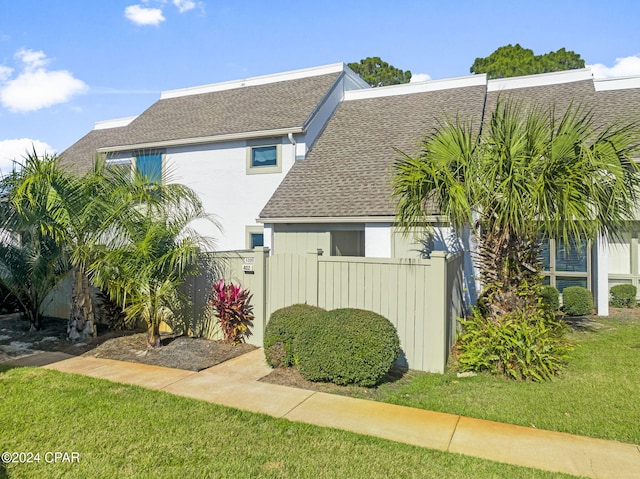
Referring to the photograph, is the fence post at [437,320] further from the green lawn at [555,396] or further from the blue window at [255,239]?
the blue window at [255,239]

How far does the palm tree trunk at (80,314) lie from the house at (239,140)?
5373 mm

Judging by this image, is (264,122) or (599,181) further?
(264,122)

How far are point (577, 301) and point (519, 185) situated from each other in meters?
6.96

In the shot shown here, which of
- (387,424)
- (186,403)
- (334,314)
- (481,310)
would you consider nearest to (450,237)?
(481,310)

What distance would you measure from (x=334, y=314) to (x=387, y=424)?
2058 millimetres

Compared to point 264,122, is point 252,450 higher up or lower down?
lower down

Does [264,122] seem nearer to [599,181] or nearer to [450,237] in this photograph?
[450,237]

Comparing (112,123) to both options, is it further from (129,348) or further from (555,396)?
(555,396)

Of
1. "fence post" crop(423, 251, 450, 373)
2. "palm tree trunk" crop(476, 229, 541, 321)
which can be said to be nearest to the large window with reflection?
"palm tree trunk" crop(476, 229, 541, 321)

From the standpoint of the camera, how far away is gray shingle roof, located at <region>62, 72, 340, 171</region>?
14.0m

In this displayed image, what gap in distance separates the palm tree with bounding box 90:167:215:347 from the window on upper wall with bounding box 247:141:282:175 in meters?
5.07

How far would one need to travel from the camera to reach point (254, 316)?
28.0 feet

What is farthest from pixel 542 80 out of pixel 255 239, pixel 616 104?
pixel 255 239

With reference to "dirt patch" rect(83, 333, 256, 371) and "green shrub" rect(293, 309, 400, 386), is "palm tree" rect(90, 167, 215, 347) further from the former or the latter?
"green shrub" rect(293, 309, 400, 386)
